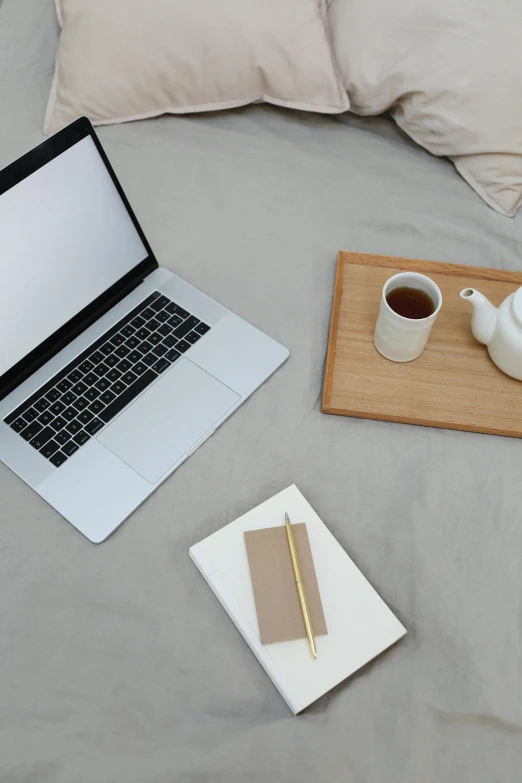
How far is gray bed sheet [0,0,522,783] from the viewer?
56 centimetres

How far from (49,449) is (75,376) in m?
0.10

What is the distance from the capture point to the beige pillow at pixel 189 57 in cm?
87

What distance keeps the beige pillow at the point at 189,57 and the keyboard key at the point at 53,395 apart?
491 millimetres

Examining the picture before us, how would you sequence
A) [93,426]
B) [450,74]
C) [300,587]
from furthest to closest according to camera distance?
[450,74] → [93,426] → [300,587]

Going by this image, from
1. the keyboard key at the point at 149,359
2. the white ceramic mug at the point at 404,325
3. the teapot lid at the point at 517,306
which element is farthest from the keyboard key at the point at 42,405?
the teapot lid at the point at 517,306

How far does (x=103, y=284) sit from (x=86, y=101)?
37 cm

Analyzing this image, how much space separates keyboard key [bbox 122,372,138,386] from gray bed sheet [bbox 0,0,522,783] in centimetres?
14

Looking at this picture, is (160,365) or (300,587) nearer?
(300,587)

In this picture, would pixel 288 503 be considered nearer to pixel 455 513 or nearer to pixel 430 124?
pixel 455 513

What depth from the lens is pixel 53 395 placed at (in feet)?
2.35

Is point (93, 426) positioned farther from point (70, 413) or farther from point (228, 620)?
point (228, 620)

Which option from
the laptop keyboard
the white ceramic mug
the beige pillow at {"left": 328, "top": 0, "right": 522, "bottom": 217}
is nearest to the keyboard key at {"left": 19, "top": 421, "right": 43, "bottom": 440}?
the laptop keyboard

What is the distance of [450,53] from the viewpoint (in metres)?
0.85

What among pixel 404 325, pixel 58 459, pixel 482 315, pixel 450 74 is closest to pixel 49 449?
pixel 58 459
